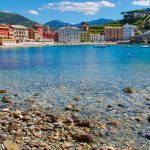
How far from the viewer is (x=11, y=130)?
55.4 ft

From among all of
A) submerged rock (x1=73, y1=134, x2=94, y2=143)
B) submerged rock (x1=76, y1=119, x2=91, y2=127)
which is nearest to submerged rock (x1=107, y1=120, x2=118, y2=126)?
submerged rock (x1=76, y1=119, x2=91, y2=127)

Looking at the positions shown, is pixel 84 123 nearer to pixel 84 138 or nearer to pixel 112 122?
pixel 112 122

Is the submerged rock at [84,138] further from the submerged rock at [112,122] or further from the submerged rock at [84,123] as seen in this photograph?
the submerged rock at [112,122]

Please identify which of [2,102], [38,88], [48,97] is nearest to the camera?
[2,102]

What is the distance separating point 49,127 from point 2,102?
30.9 feet

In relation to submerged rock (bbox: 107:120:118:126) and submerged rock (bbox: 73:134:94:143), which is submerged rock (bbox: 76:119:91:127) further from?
submerged rock (bbox: 73:134:94:143)

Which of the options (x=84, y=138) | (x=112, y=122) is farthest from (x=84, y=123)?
(x=84, y=138)

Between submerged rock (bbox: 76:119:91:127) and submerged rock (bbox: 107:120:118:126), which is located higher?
submerged rock (bbox: 76:119:91:127)

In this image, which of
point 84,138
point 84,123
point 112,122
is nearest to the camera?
point 84,138

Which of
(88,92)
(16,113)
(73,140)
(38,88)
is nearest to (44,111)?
(16,113)

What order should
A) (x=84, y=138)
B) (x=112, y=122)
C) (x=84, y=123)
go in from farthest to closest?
(x=112, y=122), (x=84, y=123), (x=84, y=138)

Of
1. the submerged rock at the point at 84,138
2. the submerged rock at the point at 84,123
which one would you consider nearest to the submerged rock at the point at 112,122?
the submerged rock at the point at 84,123

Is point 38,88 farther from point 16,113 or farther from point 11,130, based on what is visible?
point 11,130

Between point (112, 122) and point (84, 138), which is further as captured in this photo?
point (112, 122)
